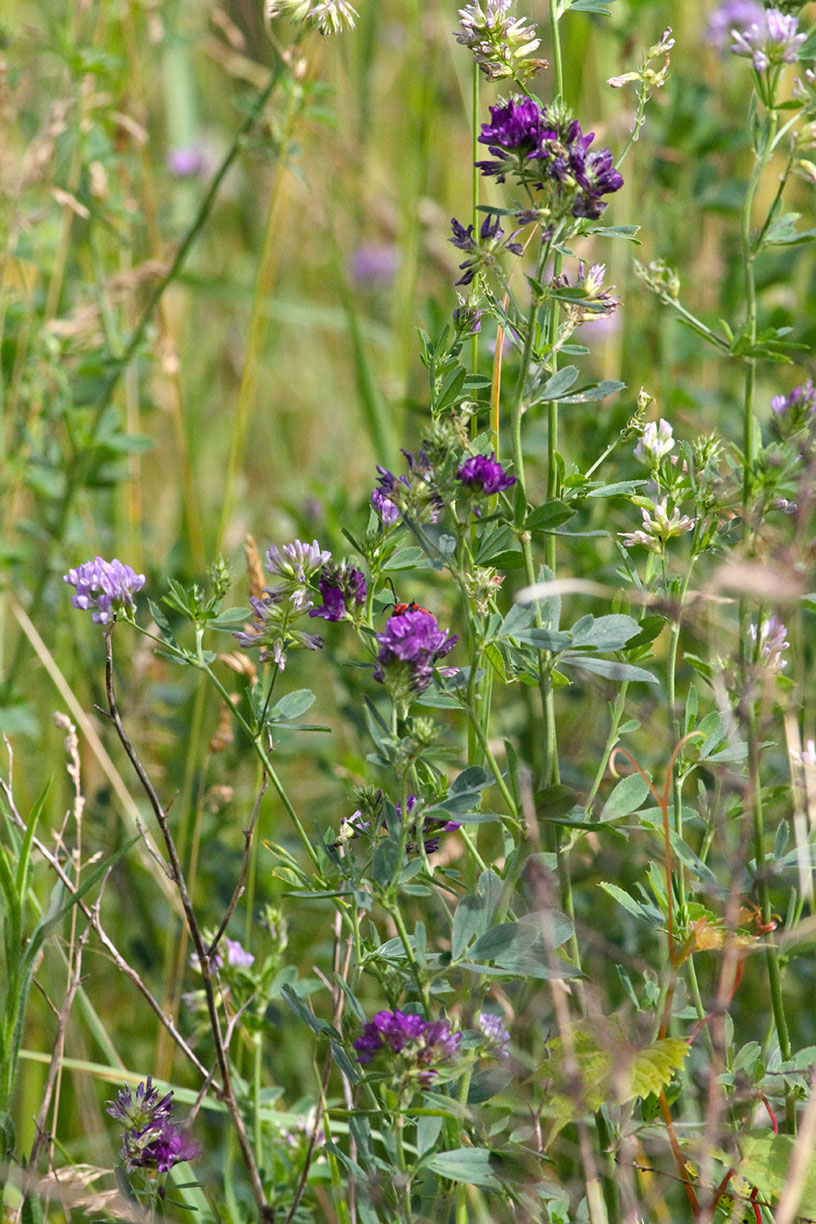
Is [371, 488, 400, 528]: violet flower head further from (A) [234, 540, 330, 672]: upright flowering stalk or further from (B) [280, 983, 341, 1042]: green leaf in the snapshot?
(B) [280, 983, 341, 1042]: green leaf

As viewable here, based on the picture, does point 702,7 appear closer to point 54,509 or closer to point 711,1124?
point 54,509

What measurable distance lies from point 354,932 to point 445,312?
1.23 metres

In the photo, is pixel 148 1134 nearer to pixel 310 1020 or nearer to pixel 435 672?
pixel 310 1020

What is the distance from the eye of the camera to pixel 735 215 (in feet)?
7.39

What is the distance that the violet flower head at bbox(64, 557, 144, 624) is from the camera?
924mm

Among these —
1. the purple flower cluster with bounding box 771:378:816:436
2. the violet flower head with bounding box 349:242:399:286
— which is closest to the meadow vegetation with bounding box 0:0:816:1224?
the purple flower cluster with bounding box 771:378:816:436

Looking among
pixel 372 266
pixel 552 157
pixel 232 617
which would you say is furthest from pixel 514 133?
pixel 372 266

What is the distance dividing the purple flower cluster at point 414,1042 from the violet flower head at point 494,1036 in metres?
0.07

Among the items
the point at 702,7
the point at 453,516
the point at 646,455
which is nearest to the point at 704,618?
the point at 646,455

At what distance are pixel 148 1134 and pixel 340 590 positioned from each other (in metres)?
0.43

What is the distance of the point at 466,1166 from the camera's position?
2.75 feet

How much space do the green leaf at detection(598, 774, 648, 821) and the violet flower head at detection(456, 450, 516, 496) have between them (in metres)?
0.27

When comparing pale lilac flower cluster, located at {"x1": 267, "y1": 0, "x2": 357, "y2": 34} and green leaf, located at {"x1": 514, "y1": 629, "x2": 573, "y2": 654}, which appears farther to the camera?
pale lilac flower cluster, located at {"x1": 267, "y1": 0, "x2": 357, "y2": 34}

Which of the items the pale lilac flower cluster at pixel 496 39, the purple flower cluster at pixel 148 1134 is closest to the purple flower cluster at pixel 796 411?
the pale lilac flower cluster at pixel 496 39
